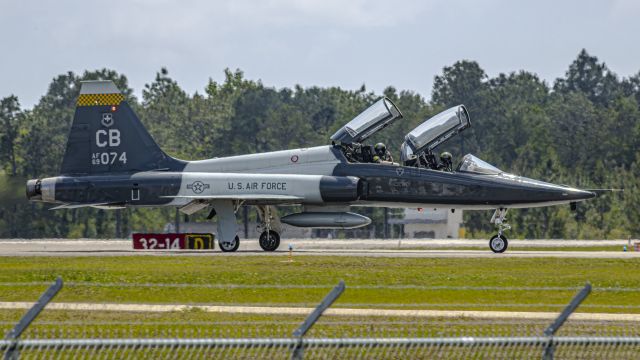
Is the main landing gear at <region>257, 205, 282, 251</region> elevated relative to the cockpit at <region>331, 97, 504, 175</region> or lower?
lower

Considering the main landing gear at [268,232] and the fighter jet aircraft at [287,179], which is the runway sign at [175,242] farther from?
the main landing gear at [268,232]

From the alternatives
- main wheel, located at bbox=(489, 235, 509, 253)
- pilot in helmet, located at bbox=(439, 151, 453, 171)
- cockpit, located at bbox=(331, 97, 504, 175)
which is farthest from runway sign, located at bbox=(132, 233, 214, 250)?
main wheel, located at bbox=(489, 235, 509, 253)

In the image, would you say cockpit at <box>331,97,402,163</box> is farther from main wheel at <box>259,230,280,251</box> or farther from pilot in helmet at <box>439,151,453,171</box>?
main wheel at <box>259,230,280,251</box>

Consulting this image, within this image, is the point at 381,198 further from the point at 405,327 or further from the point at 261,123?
the point at 261,123

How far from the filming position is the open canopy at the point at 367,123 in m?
40.6

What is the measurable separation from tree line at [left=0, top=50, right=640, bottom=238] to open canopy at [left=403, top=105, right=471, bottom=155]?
21.8 meters

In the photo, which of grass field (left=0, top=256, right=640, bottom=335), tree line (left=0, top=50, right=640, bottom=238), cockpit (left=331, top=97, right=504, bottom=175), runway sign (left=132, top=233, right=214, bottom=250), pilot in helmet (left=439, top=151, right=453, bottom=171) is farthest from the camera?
tree line (left=0, top=50, right=640, bottom=238)

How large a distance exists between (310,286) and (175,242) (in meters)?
18.6

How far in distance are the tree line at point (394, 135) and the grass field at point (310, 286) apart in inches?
1007

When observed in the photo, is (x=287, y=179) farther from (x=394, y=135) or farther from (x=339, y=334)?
(x=394, y=135)

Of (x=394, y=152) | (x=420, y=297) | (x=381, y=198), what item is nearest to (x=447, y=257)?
(x=381, y=198)

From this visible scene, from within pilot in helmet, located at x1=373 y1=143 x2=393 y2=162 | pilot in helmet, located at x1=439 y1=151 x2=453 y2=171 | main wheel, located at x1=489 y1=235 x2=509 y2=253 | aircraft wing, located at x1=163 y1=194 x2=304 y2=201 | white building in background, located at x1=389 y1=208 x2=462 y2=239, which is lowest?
white building in background, located at x1=389 y1=208 x2=462 y2=239

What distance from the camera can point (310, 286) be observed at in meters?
23.4

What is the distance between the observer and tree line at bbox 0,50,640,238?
81312mm
